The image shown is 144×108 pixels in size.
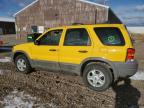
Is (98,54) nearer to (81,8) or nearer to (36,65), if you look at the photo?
(36,65)

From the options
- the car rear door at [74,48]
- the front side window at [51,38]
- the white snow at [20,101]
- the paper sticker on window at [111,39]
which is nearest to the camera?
the white snow at [20,101]

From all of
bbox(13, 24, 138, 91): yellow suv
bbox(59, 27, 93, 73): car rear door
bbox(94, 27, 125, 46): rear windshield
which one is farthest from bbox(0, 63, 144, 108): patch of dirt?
bbox(94, 27, 125, 46): rear windshield

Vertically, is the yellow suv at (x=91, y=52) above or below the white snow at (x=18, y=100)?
above

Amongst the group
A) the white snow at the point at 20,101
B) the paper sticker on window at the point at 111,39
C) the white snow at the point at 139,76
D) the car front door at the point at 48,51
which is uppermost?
the paper sticker on window at the point at 111,39

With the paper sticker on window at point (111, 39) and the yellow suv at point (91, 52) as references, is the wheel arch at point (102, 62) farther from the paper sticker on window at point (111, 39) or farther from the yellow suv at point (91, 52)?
the paper sticker on window at point (111, 39)

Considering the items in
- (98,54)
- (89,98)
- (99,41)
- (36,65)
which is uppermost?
(99,41)

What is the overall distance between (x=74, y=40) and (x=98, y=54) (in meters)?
0.96

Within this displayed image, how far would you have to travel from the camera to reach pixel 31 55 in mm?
7281

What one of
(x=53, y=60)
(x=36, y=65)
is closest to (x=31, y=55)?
(x=36, y=65)

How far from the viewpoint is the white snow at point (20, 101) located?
4.66m

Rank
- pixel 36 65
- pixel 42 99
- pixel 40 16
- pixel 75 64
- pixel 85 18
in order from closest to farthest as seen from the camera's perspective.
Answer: pixel 42 99 < pixel 75 64 < pixel 36 65 < pixel 85 18 < pixel 40 16

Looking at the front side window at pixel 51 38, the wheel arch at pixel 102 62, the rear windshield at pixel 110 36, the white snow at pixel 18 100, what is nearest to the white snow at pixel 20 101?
the white snow at pixel 18 100

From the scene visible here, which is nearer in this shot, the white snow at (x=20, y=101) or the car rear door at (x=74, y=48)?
the white snow at (x=20, y=101)

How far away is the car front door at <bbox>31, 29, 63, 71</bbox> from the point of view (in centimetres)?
657
